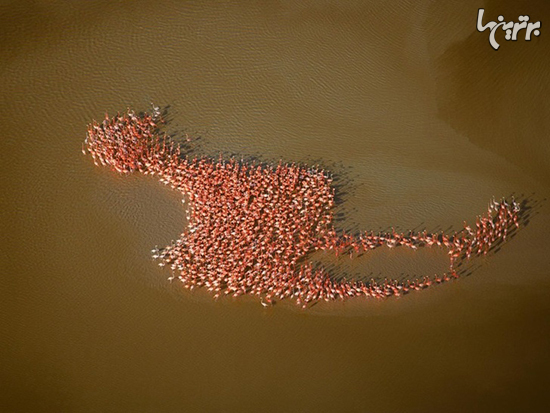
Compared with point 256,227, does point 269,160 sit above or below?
above

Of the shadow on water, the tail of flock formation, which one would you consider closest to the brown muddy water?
the shadow on water

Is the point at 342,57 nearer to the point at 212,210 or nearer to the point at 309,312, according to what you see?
the point at 212,210

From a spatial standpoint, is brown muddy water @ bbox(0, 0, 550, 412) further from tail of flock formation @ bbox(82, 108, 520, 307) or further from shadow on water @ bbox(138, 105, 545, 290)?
tail of flock formation @ bbox(82, 108, 520, 307)

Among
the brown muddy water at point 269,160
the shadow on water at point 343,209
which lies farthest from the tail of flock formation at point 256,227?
the brown muddy water at point 269,160

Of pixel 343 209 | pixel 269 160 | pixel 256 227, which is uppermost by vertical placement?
pixel 269 160

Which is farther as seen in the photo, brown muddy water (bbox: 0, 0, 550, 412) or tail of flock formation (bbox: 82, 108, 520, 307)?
tail of flock formation (bbox: 82, 108, 520, 307)

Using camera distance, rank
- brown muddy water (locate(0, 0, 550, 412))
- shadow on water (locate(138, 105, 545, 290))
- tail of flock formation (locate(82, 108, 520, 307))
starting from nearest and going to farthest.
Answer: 1. brown muddy water (locate(0, 0, 550, 412))
2. tail of flock formation (locate(82, 108, 520, 307))
3. shadow on water (locate(138, 105, 545, 290))

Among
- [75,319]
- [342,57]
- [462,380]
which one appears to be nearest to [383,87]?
[342,57]
